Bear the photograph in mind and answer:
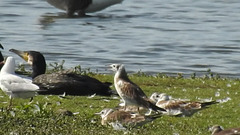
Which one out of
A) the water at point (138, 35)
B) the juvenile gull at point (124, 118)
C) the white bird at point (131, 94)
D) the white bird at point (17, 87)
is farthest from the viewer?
the water at point (138, 35)

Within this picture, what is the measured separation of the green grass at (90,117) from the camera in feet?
32.0

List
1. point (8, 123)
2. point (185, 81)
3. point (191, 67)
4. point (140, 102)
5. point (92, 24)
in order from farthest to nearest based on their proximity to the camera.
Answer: point (92, 24), point (191, 67), point (185, 81), point (140, 102), point (8, 123)

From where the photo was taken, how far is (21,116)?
1034 centimetres

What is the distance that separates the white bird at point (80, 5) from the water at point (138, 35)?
0.40 metres

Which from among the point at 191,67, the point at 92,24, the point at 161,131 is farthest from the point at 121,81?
the point at 92,24

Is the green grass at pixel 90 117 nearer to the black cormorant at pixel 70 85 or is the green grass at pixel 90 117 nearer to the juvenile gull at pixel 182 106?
the juvenile gull at pixel 182 106

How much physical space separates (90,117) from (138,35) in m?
14.2

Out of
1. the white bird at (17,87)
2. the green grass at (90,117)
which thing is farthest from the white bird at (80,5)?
the white bird at (17,87)

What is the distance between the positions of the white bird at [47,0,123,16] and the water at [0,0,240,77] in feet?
→ 1.30

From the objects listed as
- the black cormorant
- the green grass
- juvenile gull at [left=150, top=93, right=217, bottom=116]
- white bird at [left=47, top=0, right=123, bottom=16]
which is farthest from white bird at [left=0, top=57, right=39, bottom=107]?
white bird at [left=47, top=0, right=123, bottom=16]

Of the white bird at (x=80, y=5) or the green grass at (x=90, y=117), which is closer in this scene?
the green grass at (x=90, y=117)

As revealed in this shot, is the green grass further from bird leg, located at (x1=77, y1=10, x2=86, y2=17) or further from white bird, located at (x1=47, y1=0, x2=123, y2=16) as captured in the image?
bird leg, located at (x1=77, y1=10, x2=86, y2=17)

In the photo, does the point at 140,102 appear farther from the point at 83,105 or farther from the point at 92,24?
the point at 92,24

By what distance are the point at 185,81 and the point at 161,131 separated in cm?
552
